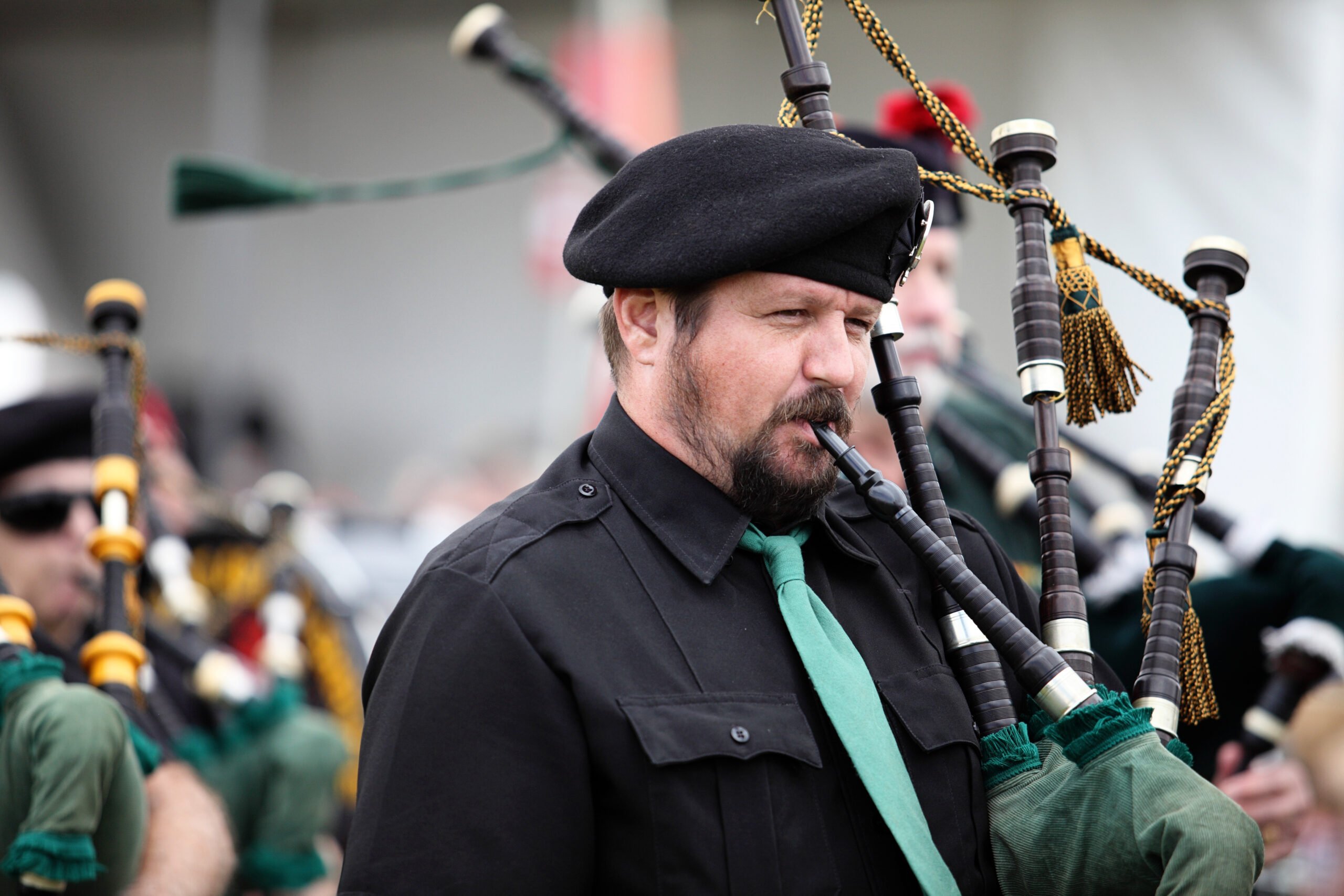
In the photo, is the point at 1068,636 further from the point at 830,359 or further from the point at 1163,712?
the point at 830,359

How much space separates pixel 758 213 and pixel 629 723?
600 millimetres

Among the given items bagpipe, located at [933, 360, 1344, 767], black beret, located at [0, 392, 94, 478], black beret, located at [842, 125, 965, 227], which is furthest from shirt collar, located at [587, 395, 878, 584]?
black beret, located at [0, 392, 94, 478]

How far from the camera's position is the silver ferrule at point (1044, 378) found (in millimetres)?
1889

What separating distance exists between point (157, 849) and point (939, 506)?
5.51 feet

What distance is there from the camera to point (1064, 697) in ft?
5.41

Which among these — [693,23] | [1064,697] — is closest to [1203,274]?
[1064,697]

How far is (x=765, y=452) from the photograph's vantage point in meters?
1.73

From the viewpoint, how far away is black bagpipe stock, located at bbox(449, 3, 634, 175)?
3.51m

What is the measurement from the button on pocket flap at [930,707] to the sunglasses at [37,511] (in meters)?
2.23

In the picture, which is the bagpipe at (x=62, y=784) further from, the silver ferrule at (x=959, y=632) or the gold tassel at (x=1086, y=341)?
the gold tassel at (x=1086, y=341)

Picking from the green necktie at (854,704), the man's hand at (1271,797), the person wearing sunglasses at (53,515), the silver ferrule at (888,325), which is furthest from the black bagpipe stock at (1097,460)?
the person wearing sunglasses at (53,515)

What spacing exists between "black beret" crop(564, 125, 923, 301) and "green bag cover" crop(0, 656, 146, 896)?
1.24 metres

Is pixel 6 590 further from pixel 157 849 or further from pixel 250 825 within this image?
pixel 250 825

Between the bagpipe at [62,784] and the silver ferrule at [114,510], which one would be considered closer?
the bagpipe at [62,784]
